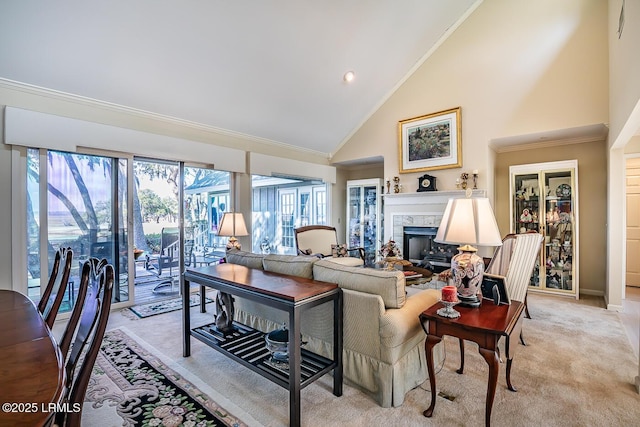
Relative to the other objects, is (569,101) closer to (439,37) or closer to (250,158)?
(439,37)

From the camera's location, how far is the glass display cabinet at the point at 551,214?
4.39 m

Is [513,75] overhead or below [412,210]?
overhead

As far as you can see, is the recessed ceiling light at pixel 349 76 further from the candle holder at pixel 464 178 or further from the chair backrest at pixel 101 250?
the chair backrest at pixel 101 250

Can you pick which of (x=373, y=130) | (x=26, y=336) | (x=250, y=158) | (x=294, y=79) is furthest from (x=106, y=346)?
(x=373, y=130)

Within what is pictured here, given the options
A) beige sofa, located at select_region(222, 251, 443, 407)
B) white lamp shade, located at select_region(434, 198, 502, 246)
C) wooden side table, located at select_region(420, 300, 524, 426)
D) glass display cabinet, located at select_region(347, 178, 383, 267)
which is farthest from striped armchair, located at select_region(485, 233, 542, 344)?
glass display cabinet, located at select_region(347, 178, 383, 267)

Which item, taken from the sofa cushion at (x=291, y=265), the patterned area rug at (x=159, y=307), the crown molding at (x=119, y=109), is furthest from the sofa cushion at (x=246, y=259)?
the crown molding at (x=119, y=109)

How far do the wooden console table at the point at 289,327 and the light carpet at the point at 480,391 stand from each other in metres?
0.19

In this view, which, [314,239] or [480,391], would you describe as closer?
[480,391]

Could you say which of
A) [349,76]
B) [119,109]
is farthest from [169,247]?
[349,76]

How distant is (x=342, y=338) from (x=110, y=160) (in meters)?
3.65

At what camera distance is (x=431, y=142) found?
509cm

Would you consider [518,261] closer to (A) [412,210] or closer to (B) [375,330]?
(B) [375,330]

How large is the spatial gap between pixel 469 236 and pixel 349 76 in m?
3.70

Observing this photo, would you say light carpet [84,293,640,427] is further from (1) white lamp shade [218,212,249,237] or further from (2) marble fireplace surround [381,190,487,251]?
(2) marble fireplace surround [381,190,487,251]
